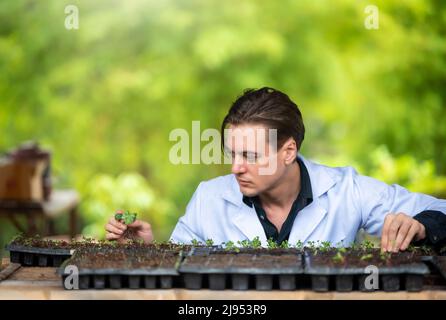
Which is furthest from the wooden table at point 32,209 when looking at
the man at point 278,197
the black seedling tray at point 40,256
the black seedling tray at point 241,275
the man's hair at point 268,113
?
the black seedling tray at point 241,275

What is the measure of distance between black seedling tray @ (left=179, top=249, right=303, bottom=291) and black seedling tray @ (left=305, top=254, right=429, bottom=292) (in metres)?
0.06

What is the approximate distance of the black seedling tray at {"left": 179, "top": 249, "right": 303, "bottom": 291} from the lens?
7.99 ft

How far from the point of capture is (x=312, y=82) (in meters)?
7.66

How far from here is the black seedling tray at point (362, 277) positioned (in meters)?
2.40

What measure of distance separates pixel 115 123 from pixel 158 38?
1.06m

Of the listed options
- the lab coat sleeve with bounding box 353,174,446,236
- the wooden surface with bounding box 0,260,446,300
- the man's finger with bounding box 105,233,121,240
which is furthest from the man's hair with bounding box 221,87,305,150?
the wooden surface with bounding box 0,260,446,300

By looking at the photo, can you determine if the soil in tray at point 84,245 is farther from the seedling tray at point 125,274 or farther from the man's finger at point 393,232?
the man's finger at point 393,232

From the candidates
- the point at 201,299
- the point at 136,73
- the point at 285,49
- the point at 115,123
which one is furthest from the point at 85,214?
the point at 201,299

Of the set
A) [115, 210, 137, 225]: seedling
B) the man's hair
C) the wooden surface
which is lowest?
the wooden surface

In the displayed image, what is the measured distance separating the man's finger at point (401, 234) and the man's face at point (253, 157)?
0.58m

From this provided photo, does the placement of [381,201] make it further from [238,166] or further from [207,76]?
[207,76]

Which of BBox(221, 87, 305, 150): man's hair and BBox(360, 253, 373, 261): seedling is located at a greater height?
BBox(221, 87, 305, 150): man's hair

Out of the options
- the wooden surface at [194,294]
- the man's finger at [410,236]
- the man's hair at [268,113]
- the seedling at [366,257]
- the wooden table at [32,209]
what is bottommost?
the wooden table at [32,209]

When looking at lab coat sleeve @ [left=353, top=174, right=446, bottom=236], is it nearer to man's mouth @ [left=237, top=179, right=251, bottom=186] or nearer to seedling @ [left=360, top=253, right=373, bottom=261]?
man's mouth @ [left=237, top=179, right=251, bottom=186]
